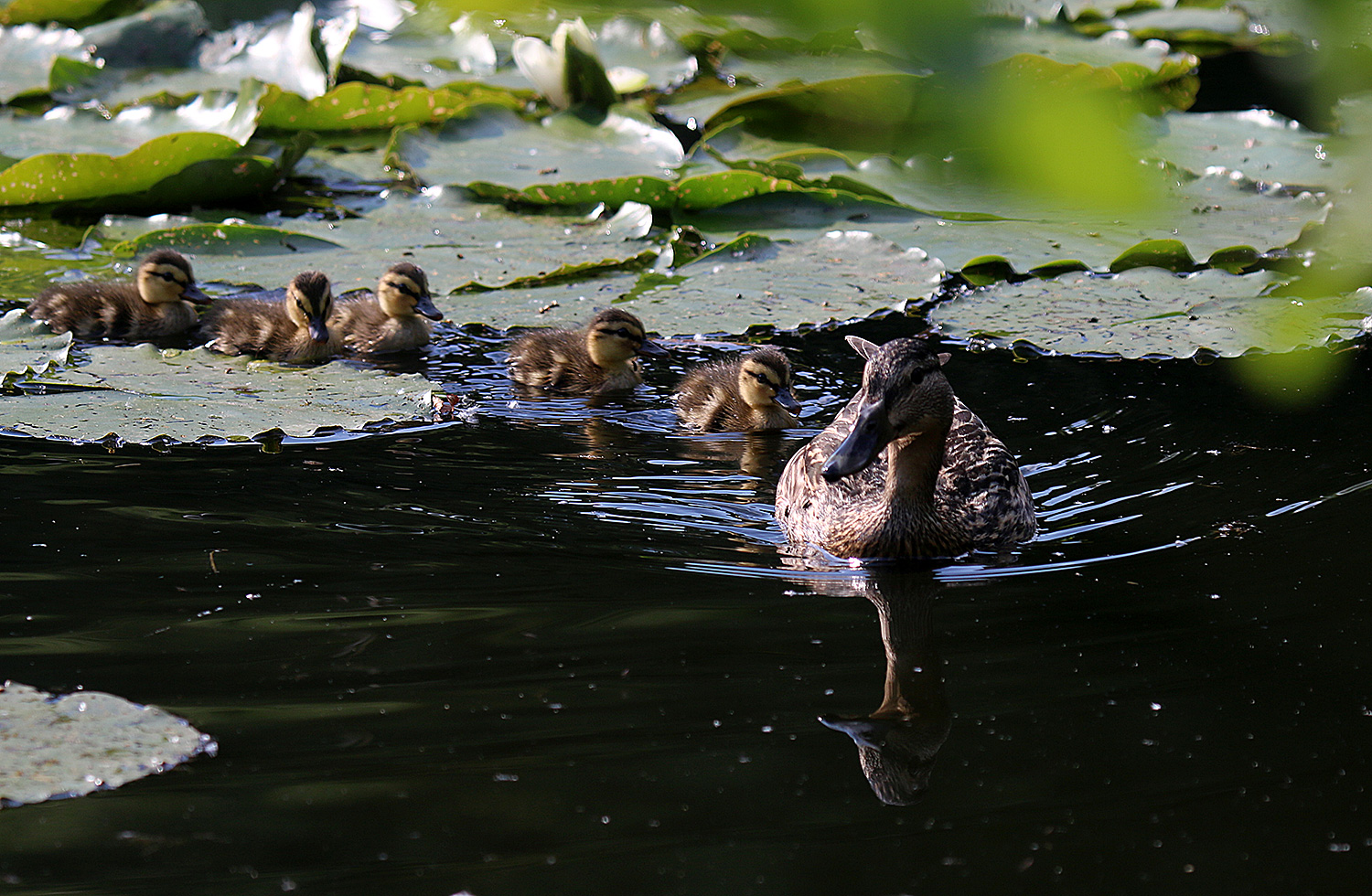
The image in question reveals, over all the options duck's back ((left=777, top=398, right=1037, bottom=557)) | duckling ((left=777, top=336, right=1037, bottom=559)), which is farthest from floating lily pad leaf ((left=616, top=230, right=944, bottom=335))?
duckling ((left=777, top=336, right=1037, bottom=559))

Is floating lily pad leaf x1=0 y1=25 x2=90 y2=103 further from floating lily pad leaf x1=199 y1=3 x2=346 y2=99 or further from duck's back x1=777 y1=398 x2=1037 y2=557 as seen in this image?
duck's back x1=777 y1=398 x2=1037 y2=557

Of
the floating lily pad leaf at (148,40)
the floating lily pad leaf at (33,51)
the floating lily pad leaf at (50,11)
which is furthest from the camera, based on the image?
the floating lily pad leaf at (50,11)

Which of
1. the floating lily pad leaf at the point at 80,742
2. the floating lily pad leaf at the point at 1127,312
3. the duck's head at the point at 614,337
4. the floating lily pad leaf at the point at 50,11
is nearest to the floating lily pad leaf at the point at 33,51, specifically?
the floating lily pad leaf at the point at 50,11

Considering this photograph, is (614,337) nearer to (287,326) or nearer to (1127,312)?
(287,326)

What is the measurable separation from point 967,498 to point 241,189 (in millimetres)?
4401

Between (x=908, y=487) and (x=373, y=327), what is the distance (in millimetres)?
2661

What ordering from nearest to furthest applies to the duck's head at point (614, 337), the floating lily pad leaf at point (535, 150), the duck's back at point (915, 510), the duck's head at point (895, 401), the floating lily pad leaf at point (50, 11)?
the duck's head at point (895, 401) → the duck's back at point (915, 510) → the duck's head at point (614, 337) → the floating lily pad leaf at point (535, 150) → the floating lily pad leaf at point (50, 11)

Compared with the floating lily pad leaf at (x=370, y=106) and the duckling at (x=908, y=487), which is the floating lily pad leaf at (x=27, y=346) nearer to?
the floating lily pad leaf at (x=370, y=106)

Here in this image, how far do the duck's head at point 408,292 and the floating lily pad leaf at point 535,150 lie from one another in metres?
1.22

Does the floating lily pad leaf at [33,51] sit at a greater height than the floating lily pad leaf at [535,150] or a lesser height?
greater

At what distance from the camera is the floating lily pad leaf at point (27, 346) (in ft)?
15.7

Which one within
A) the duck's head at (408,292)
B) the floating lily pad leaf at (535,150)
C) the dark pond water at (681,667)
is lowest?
the dark pond water at (681,667)

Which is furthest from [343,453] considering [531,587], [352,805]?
[352,805]

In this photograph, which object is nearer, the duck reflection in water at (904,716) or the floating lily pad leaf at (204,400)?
the duck reflection in water at (904,716)
